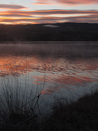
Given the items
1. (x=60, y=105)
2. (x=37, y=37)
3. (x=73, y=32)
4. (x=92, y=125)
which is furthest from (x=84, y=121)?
(x=73, y=32)

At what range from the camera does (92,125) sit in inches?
167

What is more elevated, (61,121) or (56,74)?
(61,121)

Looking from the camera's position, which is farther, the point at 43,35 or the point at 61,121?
the point at 43,35

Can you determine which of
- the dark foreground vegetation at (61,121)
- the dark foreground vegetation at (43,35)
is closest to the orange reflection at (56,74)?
the dark foreground vegetation at (61,121)

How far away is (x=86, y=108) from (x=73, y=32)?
197 m

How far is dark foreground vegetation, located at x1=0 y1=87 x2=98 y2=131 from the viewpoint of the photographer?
13.2 ft

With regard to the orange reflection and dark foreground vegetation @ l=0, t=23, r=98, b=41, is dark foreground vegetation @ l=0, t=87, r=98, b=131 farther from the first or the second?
dark foreground vegetation @ l=0, t=23, r=98, b=41

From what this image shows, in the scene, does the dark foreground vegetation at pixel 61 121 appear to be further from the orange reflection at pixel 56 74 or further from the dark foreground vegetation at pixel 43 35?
the dark foreground vegetation at pixel 43 35

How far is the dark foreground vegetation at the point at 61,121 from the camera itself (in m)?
4.02

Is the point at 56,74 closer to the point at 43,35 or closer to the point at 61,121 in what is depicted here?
the point at 61,121

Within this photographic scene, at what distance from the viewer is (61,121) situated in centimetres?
453

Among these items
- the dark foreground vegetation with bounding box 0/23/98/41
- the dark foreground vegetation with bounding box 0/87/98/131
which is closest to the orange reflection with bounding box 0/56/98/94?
the dark foreground vegetation with bounding box 0/87/98/131

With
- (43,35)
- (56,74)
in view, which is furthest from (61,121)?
(43,35)

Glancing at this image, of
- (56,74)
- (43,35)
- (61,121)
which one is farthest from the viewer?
(43,35)
